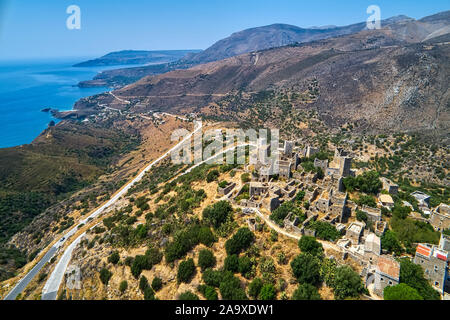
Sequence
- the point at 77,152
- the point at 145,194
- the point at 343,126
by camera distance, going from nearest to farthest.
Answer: the point at 145,194 < the point at 343,126 < the point at 77,152

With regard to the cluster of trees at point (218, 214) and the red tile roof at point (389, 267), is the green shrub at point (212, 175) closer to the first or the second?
the cluster of trees at point (218, 214)

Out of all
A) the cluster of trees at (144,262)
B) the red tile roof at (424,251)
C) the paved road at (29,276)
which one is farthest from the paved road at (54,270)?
the red tile roof at (424,251)

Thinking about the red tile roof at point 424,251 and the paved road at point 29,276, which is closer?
the red tile roof at point 424,251

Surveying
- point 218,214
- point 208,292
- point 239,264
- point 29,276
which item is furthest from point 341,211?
point 29,276

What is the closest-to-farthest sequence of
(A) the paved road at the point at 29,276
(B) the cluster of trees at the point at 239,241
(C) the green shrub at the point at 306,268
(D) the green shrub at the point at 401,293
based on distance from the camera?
(D) the green shrub at the point at 401,293
(C) the green shrub at the point at 306,268
(B) the cluster of trees at the point at 239,241
(A) the paved road at the point at 29,276
